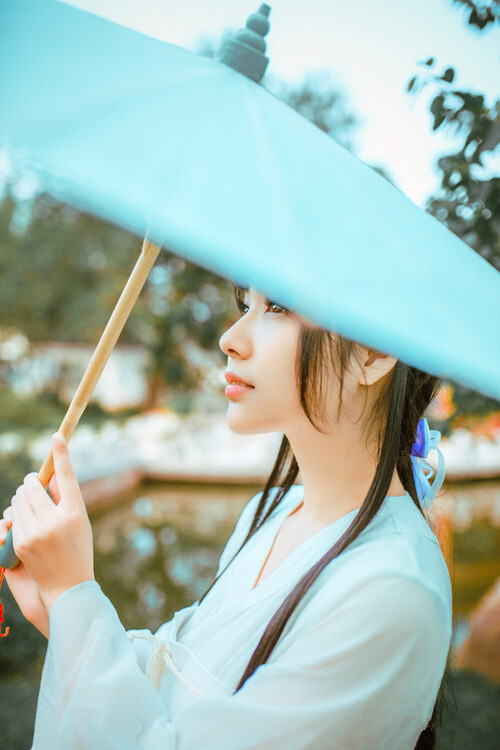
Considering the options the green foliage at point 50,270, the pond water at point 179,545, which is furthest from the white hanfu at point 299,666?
the green foliage at point 50,270

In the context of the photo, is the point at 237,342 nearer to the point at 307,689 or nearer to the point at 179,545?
the point at 307,689

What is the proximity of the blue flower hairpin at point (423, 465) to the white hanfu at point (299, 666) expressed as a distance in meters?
0.17

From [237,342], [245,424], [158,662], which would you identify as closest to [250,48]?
[237,342]

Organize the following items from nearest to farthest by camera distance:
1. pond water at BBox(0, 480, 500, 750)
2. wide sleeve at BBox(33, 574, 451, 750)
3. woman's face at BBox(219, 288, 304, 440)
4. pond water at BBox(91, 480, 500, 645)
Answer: wide sleeve at BBox(33, 574, 451, 750) < woman's face at BBox(219, 288, 304, 440) < pond water at BBox(0, 480, 500, 750) < pond water at BBox(91, 480, 500, 645)

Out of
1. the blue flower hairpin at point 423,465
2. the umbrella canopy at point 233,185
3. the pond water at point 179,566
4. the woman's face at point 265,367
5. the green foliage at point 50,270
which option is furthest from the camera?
the green foliage at point 50,270

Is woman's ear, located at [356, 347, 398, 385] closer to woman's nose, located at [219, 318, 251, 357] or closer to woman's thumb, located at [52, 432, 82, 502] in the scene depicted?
woman's nose, located at [219, 318, 251, 357]

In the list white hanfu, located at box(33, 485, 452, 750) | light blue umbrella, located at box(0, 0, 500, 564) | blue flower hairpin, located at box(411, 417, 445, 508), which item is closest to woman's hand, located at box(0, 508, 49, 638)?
white hanfu, located at box(33, 485, 452, 750)

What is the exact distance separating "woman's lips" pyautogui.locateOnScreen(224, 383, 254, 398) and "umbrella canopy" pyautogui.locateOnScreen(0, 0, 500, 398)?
317 millimetres

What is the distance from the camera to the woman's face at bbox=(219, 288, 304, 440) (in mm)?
1140

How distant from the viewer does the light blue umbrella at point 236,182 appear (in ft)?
2.35

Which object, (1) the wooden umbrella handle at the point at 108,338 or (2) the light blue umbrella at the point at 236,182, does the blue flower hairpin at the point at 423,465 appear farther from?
(1) the wooden umbrella handle at the point at 108,338

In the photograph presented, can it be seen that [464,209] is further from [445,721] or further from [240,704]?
[445,721]

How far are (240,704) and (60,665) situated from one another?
1.01 ft

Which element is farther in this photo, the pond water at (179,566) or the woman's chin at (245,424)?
the pond water at (179,566)
